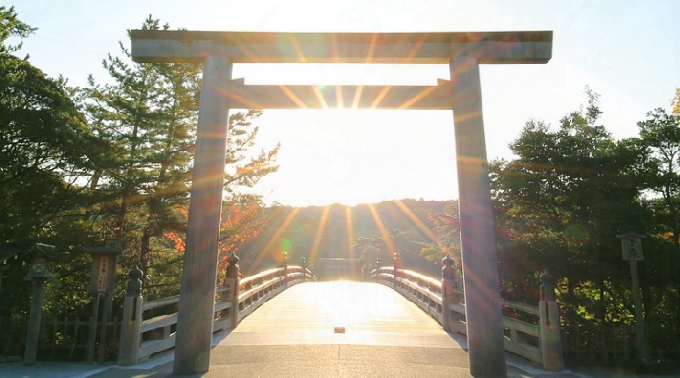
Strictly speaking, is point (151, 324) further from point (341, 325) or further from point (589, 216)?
point (589, 216)

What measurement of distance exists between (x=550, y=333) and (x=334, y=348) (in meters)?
3.22

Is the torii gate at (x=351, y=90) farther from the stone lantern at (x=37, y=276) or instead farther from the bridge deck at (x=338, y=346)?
the stone lantern at (x=37, y=276)

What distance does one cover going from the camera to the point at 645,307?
37.4 feet

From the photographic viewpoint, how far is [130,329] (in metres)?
5.91

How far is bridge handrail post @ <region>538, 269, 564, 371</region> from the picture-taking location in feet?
19.1

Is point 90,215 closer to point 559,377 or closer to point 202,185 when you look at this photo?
point 202,185

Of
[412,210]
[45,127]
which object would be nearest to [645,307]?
[45,127]

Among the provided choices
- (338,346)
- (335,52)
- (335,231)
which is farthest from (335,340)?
(335,231)

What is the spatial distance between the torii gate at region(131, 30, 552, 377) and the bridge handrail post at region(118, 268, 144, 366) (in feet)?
4.83

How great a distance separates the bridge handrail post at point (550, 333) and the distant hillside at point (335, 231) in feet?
121

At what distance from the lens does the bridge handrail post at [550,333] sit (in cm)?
584

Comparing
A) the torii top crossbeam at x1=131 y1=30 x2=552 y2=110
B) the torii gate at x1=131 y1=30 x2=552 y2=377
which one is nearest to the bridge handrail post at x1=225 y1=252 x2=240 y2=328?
the torii gate at x1=131 y1=30 x2=552 y2=377

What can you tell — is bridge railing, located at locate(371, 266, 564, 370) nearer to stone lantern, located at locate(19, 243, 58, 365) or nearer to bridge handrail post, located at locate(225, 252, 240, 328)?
bridge handrail post, located at locate(225, 252, 240, 328)

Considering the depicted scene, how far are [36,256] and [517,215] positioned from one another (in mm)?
→ 12071
